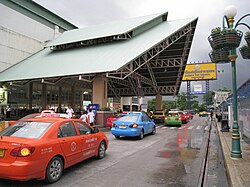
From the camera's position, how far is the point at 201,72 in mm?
68000

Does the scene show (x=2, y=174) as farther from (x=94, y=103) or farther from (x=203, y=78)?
(x=203, y=78)

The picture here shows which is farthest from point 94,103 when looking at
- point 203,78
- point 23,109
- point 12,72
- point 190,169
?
point 203,78

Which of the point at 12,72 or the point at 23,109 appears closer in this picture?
the point at 12,72

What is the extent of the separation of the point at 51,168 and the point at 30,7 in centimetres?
3209

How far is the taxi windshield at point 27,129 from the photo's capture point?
551cm

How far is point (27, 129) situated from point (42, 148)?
0.93 meters

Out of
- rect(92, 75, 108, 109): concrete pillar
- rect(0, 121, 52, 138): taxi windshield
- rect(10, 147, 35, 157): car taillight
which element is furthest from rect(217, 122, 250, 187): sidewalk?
rect(92, 75, 108, 109): concrete pillar

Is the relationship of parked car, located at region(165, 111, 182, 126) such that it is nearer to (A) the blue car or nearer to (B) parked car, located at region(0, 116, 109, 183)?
(A) the blue car

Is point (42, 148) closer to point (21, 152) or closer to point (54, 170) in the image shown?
point (21, 152)

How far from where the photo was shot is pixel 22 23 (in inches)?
1179

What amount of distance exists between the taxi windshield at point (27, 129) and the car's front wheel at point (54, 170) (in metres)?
0.73

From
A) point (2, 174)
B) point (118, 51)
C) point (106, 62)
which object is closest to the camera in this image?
point (2, 174)

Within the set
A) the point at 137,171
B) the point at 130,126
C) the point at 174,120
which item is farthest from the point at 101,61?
the point at 137,171

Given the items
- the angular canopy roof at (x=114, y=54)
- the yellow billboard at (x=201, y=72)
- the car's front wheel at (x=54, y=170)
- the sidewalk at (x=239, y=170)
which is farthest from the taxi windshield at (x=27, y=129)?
the yellow billboard at (x=201, y=72)
